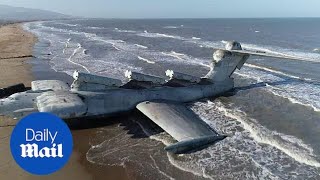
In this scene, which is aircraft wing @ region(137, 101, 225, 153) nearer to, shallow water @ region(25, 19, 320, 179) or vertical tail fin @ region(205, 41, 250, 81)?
shallow water @ region(25, 19, 320, 179)

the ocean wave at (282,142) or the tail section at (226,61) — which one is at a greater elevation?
the tail section at (226,61)

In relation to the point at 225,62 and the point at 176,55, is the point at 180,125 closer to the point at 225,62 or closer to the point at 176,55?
the point at 225,62

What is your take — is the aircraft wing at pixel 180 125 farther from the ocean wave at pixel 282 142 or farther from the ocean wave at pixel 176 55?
the ocean wave at pixel 176 55

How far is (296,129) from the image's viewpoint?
59.4 feet

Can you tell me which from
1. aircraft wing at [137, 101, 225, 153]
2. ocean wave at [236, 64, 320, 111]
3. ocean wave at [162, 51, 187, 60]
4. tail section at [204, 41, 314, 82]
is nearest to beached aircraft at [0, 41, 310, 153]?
aircraft wing at [137, 101, 225, 153]

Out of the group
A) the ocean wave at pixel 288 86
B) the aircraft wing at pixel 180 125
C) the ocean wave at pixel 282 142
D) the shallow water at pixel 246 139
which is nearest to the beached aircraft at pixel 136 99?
the aircraft wing at pixel 180 125

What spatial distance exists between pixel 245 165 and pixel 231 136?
3076mm

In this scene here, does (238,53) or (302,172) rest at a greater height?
(238,53)

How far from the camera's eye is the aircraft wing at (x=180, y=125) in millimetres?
15438

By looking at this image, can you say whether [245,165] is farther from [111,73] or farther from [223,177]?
[111,73]

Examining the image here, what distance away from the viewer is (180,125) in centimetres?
1702

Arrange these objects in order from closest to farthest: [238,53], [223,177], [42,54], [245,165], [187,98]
Answer: [223,177], [245,165], [187,98], [238,53], [42,54]

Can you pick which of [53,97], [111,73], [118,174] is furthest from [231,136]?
[111,73]

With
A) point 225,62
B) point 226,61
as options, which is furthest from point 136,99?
point 226,61
